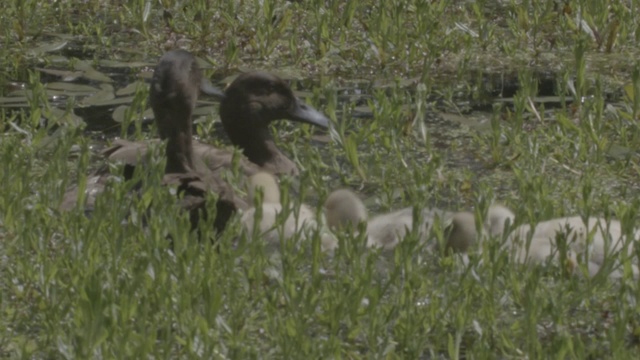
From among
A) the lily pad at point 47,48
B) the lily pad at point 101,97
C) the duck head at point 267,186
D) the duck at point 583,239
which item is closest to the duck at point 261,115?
the duck head at point 267,186

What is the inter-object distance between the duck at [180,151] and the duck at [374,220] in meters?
0.35

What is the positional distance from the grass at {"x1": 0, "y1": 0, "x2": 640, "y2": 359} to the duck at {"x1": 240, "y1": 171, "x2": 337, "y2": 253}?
98mm

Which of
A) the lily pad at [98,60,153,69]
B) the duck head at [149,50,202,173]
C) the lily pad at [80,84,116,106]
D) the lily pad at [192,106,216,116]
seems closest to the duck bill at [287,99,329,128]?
the lily pad at [192,106,216,116]

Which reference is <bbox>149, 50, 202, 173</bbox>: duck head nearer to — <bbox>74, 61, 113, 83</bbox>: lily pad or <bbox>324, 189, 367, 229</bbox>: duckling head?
<bbox>324, 189, 367, 229</bbox>: duckling head

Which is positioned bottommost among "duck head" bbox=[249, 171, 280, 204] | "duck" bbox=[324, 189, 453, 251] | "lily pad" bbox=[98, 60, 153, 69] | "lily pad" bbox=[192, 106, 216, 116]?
"lily pad" bbox=[98, 60, 153, 69]

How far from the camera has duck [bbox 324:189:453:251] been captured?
563cm

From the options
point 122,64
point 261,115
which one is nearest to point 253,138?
point 261,115

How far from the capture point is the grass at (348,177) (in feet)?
15.2

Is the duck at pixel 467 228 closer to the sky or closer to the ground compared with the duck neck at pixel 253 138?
closer to the sky

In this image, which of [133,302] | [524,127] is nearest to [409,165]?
[524,127]

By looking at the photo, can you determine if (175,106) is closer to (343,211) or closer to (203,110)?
(343,211)

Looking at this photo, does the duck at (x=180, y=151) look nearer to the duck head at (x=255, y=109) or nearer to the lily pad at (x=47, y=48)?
the duck head at (x=255, y=109)

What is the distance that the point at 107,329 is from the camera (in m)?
4.38

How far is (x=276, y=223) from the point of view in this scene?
16.9 ft
